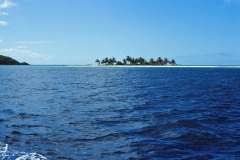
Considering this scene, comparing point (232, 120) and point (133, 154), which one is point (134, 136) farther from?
point (232, 120)

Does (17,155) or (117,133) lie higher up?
(17,155)

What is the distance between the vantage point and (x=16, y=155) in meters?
10.5

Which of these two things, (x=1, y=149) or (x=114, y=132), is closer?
(x=1, y=149)

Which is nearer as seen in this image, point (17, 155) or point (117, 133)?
point (17, 155)

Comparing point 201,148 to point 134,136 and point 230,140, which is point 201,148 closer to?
point 230,140

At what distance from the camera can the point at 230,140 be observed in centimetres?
1331

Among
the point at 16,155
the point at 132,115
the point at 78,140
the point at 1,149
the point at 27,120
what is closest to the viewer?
the point at 16,155

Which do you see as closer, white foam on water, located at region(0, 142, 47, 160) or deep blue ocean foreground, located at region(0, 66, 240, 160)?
white foam on water, located at region(0, 142, 47, 160)

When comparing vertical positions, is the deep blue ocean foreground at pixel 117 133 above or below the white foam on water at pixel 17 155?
below

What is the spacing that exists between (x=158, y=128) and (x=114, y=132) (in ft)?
11.1

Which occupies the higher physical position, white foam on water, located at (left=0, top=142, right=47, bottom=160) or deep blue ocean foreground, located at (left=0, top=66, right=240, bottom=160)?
white foam on water, located at (left=0, top=142, right=47, bottom=160)

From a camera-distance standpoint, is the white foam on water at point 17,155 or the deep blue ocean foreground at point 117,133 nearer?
the white foam on water at point 17,155

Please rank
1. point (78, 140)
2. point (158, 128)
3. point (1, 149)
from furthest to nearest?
point (158, 128)
point (78, 140)
point (1, 149)

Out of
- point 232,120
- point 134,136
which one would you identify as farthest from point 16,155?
point 232,120
